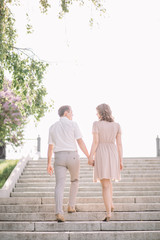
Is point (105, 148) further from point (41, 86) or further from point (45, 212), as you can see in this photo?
point (41, 86)

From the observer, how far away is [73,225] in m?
6.20

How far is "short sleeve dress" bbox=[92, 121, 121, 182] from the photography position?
6.36 metres

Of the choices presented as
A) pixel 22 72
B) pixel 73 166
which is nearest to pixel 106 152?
pixel 73 166

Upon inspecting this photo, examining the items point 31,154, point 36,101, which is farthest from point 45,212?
point 31,154

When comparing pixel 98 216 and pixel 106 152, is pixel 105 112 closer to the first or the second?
pixel 106 152

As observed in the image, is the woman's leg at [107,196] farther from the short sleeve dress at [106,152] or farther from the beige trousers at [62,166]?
the beige trousers at [62,166]

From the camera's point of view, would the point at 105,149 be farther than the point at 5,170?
No

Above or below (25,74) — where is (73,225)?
below

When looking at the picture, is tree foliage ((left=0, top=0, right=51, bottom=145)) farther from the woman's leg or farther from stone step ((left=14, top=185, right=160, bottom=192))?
the woman's leg

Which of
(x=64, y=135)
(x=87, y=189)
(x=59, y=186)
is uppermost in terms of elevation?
(x=64, y=135)

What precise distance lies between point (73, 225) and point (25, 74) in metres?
4.44

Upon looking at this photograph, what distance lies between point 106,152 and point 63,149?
2.47ft

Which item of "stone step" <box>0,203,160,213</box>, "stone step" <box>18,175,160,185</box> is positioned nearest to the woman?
"stone step" <box>0,203,160,213</box>

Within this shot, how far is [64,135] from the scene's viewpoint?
6.35 metres
